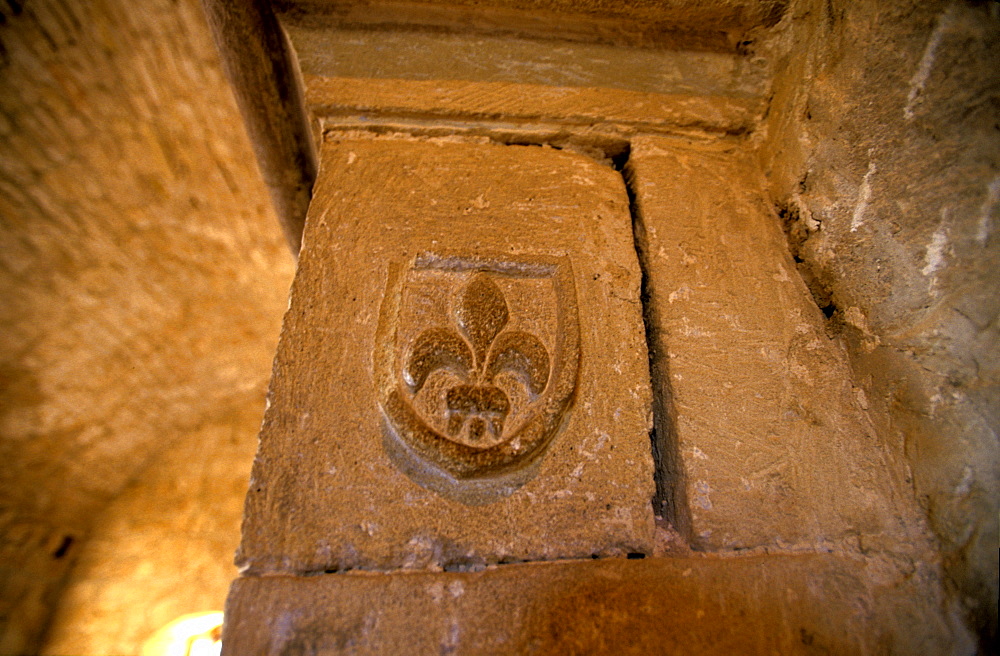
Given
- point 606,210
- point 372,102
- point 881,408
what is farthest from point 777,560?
point 372,102

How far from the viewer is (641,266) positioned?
1148mm

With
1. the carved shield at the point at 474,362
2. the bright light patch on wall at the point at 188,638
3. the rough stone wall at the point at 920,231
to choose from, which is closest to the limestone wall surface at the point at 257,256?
the rough stone wall at the point at 920,231

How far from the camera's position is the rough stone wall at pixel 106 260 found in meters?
1.74

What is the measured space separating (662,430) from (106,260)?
275 centimetres

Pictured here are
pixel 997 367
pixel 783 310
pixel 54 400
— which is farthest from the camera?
pixel 54 400

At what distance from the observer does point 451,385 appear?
917mm

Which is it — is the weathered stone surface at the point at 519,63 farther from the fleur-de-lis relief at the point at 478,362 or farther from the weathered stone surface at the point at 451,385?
the fleur-de-lis relief at the point at 478,362

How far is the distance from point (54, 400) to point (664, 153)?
3297 millimetres

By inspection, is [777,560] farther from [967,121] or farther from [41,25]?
[41,25]

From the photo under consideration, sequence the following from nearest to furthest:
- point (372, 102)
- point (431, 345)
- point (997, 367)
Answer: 1. point (997, 367)
2. point (431, 345)
3. point (372, 102)

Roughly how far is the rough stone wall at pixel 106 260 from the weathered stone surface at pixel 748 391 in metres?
1.91

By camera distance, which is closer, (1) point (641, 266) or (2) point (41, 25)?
(1) point (641, 266)

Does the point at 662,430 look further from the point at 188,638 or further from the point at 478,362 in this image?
the point at 188,638

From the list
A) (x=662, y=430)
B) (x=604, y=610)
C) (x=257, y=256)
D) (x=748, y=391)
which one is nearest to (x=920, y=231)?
(x=748, y=391)
